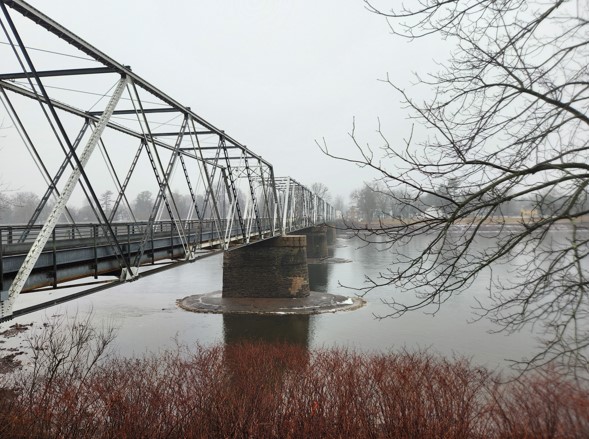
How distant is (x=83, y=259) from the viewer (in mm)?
9469

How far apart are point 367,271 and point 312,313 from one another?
19306mm

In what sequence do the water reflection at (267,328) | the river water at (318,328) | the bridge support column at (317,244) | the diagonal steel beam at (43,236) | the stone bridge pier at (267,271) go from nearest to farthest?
1. the diagonal steel beam at (43,236)
2. the river water at (318,328)
3. the water reflection at (267,328)
4. the stone bridge pier at (267,271)
5. the bridge support column at (317,244)

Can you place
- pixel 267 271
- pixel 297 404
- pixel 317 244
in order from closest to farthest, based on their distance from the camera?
pixel 297 404 < pixel 267 271 < pixel 317 244

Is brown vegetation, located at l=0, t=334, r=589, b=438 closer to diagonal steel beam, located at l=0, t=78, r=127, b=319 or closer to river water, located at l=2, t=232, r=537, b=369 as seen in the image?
river water, located at l=2, t=232, r=537, b=369

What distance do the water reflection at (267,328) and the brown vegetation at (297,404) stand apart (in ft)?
14.8

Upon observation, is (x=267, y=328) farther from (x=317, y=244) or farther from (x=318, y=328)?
(x=317, y=244)

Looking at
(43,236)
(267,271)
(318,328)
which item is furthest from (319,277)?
(43,236)

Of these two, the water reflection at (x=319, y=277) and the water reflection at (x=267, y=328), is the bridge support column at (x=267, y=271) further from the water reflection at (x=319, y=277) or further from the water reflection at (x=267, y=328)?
the water reflection at (x=319, y=277)

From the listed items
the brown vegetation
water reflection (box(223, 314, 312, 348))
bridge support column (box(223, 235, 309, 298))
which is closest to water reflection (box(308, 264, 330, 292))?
bridge support column (box(223, 235, 309, 298))

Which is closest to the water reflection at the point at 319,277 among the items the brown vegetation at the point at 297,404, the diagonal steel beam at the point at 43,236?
the brown vegetation at the point at 297,404

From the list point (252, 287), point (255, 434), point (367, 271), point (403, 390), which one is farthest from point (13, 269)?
point (367, 271)

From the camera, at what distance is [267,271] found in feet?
99.6

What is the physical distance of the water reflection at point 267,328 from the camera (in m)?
21.4

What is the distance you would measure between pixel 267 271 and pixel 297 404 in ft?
61.5
